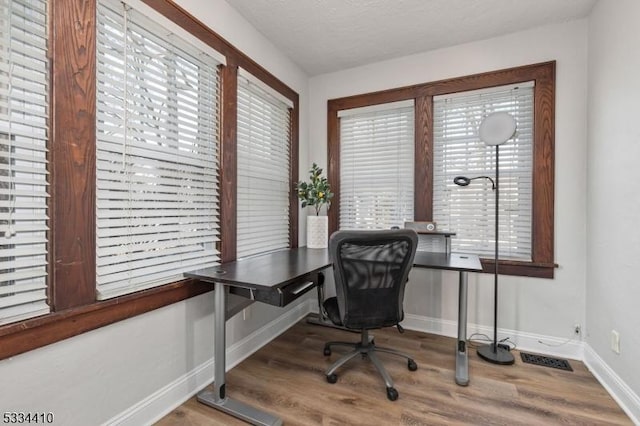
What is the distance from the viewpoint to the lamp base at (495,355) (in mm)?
2215

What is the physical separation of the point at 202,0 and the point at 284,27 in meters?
0.71

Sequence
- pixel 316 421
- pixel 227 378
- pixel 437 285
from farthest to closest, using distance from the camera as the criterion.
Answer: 1. pixel 437 285
2. pixel 227 378
3. pixel 316 421

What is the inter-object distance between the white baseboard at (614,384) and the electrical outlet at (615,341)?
0.51 feet

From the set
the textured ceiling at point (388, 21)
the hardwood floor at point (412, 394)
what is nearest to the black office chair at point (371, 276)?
the hardwood floor at point (412, 394)

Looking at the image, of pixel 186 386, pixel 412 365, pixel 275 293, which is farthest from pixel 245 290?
pixel 412 365

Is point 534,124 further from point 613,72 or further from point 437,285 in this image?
point 437,285

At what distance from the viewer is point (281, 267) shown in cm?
198

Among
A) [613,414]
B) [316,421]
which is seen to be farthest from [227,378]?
[613,414]

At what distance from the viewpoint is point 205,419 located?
5.35ft

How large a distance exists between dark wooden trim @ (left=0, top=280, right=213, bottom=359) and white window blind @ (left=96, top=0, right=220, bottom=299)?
5 centimetres

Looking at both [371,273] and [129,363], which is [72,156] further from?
[371,273]

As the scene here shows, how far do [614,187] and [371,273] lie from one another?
5.40ft

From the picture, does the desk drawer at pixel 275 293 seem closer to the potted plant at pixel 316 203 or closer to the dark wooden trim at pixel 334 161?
the potted plant at pixel 316 203

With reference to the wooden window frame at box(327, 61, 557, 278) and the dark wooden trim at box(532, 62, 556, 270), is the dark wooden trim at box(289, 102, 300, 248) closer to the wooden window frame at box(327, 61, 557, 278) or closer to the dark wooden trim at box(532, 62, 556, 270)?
the wooden window frame at box(327, 61, 557, 278)
